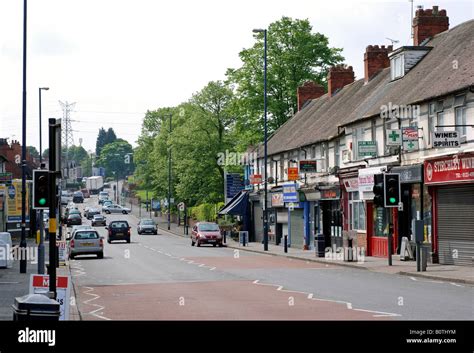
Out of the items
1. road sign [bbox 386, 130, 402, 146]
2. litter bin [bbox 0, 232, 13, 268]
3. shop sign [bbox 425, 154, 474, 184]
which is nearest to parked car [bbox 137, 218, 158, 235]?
litter bin [bbox 0, 232, 13, 268]

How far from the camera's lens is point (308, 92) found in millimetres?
61875

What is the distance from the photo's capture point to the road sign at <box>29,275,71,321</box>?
13.6 meters

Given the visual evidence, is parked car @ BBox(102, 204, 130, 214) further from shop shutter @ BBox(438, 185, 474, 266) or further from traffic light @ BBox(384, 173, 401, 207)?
traffic light @ BBox(384, 173, 401, 207)

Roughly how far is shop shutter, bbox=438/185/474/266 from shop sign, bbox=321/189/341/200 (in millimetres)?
11958

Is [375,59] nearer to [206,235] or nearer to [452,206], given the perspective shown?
[206,235]

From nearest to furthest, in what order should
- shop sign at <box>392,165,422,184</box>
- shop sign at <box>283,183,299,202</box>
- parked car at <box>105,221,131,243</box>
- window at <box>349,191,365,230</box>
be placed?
1. shop sign at <box>392,165,422,184</box>
2. window at <box>349,191,365,230</box>
3. shop sign at <box>283,183,299,202</box>
4. parked car at <box>105,221,131,243</box>

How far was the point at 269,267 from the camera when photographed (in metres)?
34.7

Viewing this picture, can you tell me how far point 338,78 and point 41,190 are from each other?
42.3 meters

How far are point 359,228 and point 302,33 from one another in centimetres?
2419

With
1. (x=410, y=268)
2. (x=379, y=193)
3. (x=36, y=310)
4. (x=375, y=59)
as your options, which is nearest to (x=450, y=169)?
(x=379, y=193)

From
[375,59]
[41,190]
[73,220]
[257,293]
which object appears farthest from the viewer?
[73,220]

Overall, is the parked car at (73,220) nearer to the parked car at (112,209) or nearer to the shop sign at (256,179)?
the shop sign at (256,179)

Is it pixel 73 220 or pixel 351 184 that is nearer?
pixel 351 184

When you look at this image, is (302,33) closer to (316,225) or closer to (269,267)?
(316,225)
